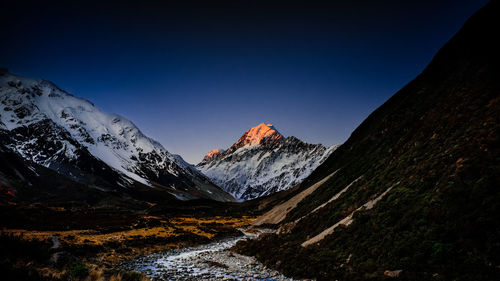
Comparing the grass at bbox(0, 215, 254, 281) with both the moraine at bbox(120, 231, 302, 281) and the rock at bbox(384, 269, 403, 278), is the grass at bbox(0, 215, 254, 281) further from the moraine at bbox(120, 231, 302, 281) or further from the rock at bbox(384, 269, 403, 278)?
the rock at bbox(384, 269, 403, 278)

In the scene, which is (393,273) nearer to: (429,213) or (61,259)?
(429,213)

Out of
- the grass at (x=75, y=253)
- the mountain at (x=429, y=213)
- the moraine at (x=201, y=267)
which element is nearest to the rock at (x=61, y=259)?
the grass at (x=75, y=253)

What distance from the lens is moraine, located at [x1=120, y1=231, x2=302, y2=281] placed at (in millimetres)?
20312

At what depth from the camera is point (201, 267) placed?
24250mm

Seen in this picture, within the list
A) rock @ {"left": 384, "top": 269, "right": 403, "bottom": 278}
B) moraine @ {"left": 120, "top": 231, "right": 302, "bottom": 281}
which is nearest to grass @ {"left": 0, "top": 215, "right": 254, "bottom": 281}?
moraine @ {"left": 120, "top": 231, "right": 302, "bottom": 281}

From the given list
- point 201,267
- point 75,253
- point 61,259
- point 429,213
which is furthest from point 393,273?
point 75,253

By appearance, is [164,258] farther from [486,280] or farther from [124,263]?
[486,280]

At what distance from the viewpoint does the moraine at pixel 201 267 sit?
20.3 metres

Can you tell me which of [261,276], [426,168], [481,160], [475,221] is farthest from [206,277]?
[481,160]

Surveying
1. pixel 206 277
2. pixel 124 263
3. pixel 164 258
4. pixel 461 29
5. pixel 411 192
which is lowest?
pixel 411 192

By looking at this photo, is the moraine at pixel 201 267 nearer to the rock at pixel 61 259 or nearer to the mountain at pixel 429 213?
the mountain at pixel 429 213

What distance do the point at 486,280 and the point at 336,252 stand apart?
33.1 ft

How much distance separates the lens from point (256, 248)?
3075 centimetres

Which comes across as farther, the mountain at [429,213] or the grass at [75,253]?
the mountain at [429,213]
